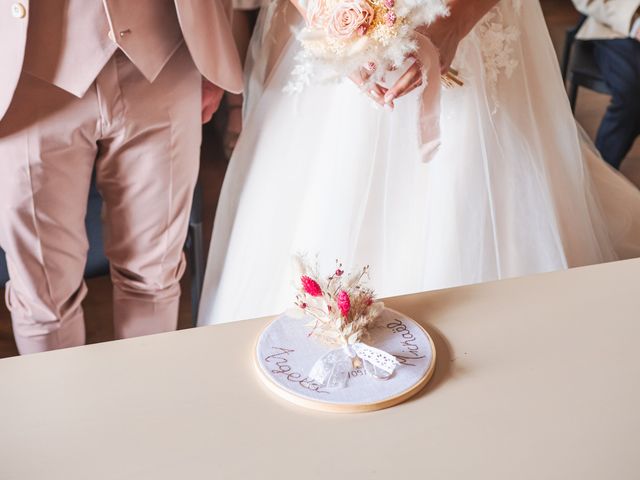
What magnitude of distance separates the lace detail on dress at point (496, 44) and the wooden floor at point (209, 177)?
105cm

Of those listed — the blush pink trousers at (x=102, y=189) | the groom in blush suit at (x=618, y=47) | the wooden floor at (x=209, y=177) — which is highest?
the groom in blush suit at (x=618, y=47)

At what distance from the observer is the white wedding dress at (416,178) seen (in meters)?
1.65

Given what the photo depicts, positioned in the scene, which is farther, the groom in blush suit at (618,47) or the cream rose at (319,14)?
the groom in blush suit at (618,47)

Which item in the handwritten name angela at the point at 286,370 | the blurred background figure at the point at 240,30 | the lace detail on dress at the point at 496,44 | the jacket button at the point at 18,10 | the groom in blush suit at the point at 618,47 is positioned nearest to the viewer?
the handwritten name angela at the point at 286,370

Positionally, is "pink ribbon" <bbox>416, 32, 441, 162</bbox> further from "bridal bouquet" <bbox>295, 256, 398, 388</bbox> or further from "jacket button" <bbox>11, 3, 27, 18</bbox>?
"jacket button" <bbox>11, 3, 27, 18</bbox>

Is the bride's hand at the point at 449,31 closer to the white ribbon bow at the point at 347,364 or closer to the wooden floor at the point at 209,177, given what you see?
the white ribbon bow at the point at 347,364

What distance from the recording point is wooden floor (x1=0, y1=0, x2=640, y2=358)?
2.14 m

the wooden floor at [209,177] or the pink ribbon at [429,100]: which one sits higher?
the pink ribbon at [429,100]

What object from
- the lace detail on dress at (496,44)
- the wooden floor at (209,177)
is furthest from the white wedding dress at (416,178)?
the wooden floor at (209,177)

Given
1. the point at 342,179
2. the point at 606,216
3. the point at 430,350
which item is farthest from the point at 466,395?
the point at 606,216

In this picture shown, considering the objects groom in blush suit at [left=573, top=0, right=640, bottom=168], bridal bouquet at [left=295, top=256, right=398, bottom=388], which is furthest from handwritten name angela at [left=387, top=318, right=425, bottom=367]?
groom in blush suit at [left=573, top=0, right=640, bottom=168]

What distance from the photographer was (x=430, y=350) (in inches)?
41.9

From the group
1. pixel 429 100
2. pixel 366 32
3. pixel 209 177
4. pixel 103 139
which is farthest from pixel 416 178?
pixel 209 177

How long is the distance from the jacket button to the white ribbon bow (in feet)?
2.49
